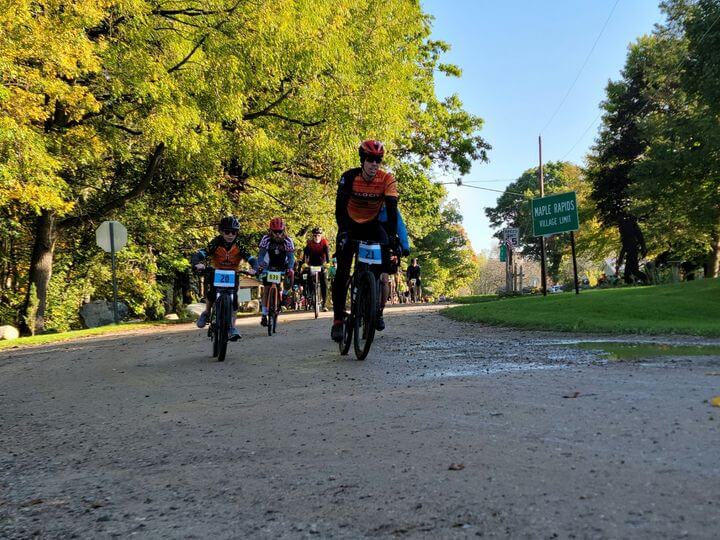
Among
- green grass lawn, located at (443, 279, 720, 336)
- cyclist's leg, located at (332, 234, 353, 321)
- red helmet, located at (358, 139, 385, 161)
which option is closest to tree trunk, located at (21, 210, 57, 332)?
green grass lawn, located at (443, 279, 720, 336)

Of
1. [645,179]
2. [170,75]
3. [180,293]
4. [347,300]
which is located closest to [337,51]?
[170,75]

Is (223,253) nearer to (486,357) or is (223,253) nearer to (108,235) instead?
(486,357)

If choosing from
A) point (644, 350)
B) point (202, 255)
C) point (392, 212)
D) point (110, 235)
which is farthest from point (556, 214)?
point (392, 212)

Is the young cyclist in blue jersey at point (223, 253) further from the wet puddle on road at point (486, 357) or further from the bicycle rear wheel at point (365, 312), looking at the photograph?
the wet puddle on road at point (486, 357)

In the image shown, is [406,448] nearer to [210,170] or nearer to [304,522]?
[304,522]

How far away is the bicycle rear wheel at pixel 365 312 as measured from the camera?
7.29 m

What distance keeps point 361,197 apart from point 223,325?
9.40ft

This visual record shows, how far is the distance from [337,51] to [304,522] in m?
15.5

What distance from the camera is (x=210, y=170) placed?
1928 cm

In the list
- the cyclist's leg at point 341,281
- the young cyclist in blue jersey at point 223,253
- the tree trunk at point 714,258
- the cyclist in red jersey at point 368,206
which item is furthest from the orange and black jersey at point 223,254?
the tree trunk at point 714,258

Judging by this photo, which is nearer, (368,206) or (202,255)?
(368,206)

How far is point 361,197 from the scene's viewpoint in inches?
294

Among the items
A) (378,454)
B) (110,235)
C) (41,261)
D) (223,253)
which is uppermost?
(110,235)

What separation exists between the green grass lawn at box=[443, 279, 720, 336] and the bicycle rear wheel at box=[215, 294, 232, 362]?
598 centimetres
